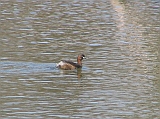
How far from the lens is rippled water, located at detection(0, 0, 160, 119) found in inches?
579

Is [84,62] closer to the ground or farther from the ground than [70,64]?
closer to the ground

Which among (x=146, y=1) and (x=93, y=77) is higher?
(x=93, y=77)

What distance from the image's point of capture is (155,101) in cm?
1537

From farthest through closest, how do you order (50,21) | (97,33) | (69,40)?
(50,21) → (97,33) → (69,40)

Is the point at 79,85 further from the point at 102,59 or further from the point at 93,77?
the point at 102,59

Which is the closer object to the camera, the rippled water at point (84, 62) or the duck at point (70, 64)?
the rippled water at point (84, 62)

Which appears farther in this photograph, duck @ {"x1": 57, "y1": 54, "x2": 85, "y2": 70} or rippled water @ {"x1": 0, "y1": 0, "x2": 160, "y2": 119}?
duck @ {"x1": 57, "y1": 54, "x2": 85, "y2": 70}

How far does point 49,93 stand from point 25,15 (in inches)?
580

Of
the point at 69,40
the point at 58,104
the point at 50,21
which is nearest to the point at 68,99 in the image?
the point at 58,104

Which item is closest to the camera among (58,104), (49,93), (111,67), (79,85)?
(58,104)

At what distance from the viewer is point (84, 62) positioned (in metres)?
20.2

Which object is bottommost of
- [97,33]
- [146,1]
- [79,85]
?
[146,1]

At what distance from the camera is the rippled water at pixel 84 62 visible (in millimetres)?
14719

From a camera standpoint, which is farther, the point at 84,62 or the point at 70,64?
the point at 84,62
